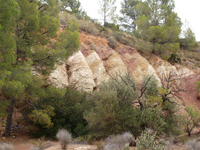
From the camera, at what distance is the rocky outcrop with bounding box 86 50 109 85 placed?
57.0 feet

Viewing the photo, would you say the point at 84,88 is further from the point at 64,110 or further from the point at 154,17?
the point at 154,17

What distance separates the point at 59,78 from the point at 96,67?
480 cm

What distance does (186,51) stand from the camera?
30500 mm

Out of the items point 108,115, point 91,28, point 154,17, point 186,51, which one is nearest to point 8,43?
point 108,115

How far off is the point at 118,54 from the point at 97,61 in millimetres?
3637

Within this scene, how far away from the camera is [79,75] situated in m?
16.0

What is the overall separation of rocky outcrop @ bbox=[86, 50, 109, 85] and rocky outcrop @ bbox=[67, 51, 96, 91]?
105cm

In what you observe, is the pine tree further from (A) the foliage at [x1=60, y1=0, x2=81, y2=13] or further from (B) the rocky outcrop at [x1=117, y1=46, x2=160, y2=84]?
(A) the foliage at [x1=60, y1=0, x2=81, y2=13]

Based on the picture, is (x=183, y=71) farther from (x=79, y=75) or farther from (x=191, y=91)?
(x=79, y=75)

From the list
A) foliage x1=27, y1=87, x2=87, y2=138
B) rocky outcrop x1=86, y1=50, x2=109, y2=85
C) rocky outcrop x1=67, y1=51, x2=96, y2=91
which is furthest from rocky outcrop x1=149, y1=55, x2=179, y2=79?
foliage x1=27, y1=87, x2=87, y2=138

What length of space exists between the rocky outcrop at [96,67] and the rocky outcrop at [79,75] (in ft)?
3.44

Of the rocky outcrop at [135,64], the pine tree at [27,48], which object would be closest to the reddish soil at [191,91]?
the rocky outcrop at [135,64]

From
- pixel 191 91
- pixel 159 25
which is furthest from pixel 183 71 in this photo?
pixel 159 25

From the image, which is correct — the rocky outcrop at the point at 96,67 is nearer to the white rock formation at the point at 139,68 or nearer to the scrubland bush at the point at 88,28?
the white rock formation at the point at 139,68
